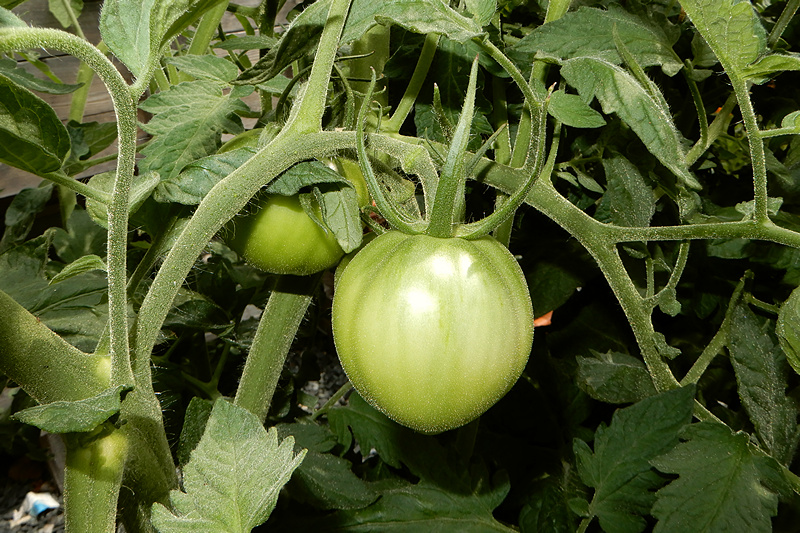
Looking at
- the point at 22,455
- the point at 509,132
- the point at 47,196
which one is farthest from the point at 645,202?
the point at 22,455

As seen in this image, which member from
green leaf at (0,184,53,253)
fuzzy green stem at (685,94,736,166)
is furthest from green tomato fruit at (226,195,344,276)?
green leaf at (0,184,53,253)

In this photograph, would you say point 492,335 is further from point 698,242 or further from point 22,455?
point 22,455

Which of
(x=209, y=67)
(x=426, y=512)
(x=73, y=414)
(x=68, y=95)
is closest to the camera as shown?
(x=73, y=414)

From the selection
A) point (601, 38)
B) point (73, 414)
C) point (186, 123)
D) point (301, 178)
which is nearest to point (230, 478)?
point (73, 414)

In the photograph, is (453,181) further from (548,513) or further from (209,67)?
(548,513)

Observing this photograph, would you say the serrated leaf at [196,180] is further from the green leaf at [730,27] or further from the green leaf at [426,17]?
the green leaf at [730,27]

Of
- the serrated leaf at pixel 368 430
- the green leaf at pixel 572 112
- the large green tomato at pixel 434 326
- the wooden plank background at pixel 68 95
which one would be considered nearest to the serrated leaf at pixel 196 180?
the large green tomato at pixel 434 326
